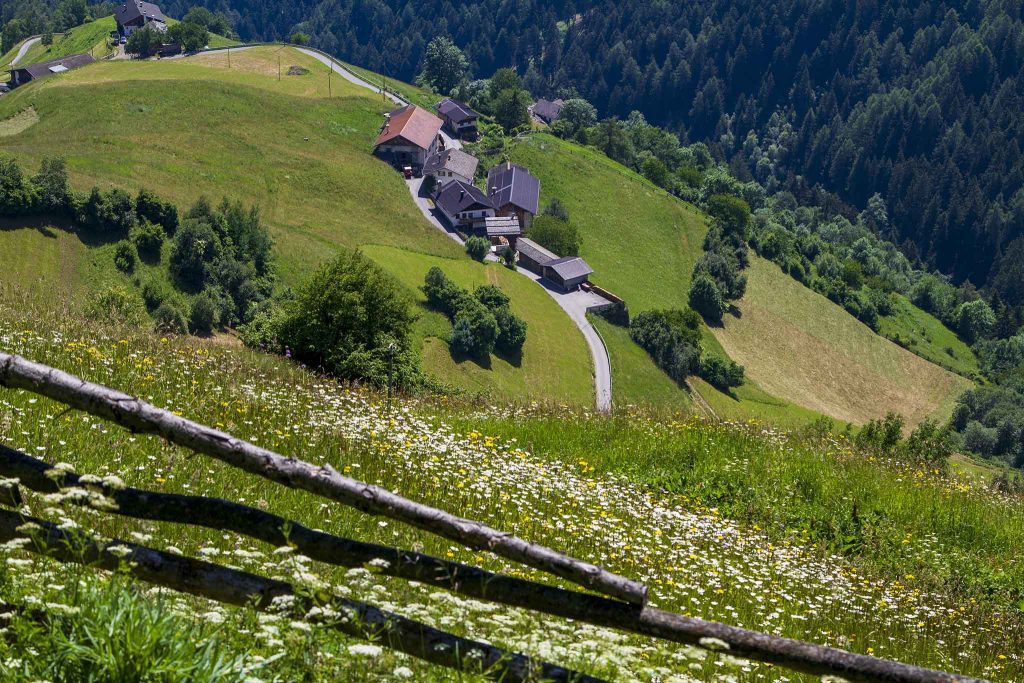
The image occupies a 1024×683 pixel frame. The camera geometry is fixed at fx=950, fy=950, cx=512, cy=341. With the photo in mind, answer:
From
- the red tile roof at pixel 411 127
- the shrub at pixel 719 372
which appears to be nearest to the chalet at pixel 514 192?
the red tile roof at pixel 411 127

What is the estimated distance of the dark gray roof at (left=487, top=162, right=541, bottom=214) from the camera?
468 ft

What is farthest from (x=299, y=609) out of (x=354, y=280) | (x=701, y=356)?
(x=701, y=356)

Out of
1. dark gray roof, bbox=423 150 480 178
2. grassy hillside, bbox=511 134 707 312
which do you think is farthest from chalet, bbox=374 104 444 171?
grassy hillside, bbox=511 134 707 312

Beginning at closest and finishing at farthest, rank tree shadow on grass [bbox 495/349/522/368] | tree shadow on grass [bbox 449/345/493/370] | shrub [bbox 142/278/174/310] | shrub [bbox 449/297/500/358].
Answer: shrub [bbox 142/278/174/310], tree shadow on grass [bbox 449/345/493/370], shrub [bbox 449/297/500/358], tree shadow on grass [bbox 495/349/522/368]

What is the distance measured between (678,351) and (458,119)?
262ft

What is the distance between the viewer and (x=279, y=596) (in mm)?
5652

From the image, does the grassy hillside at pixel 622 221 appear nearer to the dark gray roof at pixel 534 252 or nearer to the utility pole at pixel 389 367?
the dark gray roof at pixel 534 252

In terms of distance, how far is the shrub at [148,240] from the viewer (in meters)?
85.8

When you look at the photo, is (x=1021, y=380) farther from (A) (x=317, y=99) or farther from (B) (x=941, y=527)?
(B) (x=941, y=527)

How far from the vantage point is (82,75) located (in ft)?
471

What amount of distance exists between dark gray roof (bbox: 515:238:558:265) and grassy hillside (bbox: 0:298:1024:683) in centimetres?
11258

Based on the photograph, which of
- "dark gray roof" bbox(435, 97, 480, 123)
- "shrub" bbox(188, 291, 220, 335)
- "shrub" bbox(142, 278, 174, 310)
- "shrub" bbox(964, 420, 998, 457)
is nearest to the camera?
"shrub" bbox(188, 291, 220, 335)

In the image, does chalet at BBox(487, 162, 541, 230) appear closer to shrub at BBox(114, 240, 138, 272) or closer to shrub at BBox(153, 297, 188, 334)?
shrub at BBox(114, 240, 138, 272)

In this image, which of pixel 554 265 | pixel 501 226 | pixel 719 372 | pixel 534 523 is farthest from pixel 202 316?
pixel 534 523
